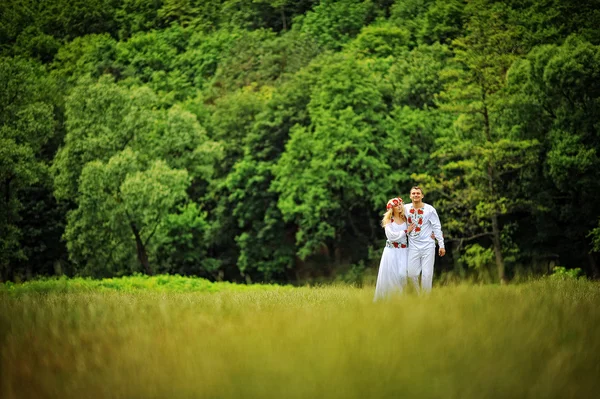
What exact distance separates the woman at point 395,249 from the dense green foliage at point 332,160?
69.5 ft

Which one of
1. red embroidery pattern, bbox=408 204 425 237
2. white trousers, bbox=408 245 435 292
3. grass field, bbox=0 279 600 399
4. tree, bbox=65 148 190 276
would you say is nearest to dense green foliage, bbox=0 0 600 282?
tree, bbox=65 148 190 276

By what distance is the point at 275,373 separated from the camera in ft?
19.2

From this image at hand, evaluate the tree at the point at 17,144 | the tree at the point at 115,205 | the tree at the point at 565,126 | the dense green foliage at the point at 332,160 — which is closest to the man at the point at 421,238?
the dense green foliage at the point at 332,160

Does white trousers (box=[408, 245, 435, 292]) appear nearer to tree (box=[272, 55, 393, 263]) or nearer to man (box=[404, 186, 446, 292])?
man (box=[404, 186, 446, 292])

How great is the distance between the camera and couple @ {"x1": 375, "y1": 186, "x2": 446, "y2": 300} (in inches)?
517

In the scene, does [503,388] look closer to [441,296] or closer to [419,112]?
[441,296]

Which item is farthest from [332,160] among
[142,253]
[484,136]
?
[142,253]

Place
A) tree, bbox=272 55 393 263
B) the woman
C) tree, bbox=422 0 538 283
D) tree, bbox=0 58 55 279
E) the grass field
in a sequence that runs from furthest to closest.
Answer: tree, bbox=272 55 393 263, tree, bbox=0 58 55 279, tree, bbox=422 0 538 283, the woman, the grass field

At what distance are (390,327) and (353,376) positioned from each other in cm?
148

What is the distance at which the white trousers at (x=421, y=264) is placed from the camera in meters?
13.1

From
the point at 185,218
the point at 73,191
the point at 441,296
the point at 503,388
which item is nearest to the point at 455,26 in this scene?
the point at 185,218

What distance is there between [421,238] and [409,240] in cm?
20

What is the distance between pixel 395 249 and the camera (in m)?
13.3

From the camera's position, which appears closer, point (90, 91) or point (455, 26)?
point (90, 91)
